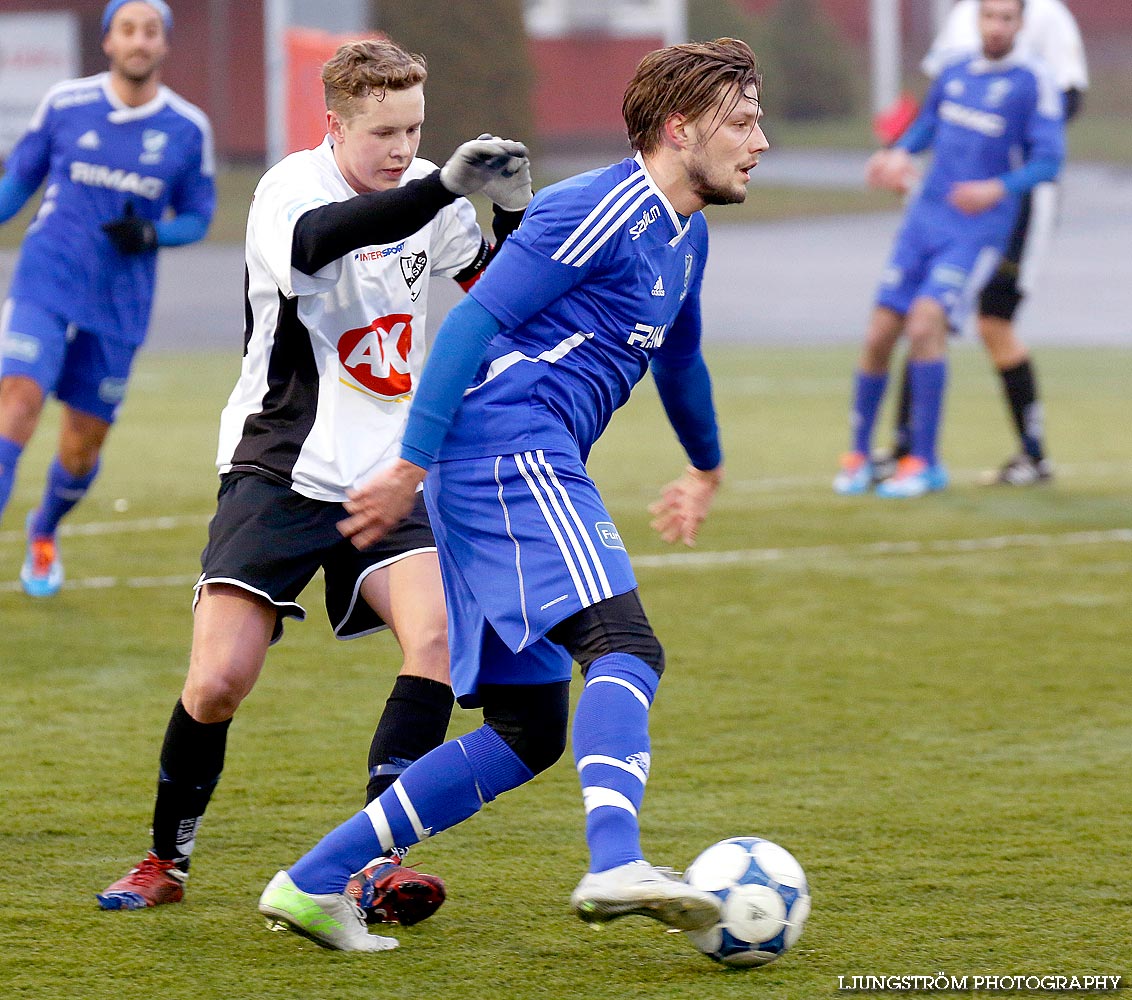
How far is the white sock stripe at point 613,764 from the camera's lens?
331 centimetres

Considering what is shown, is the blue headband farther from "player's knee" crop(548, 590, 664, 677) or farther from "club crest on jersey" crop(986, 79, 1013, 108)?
"club crest on jersey" crop(986, 79, 1013, 108)

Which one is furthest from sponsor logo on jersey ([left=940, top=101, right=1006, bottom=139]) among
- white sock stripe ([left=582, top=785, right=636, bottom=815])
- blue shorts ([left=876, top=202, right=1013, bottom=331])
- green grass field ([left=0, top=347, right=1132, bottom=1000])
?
white sock stripe ([left=582, top=785, right=636, bottom=815])

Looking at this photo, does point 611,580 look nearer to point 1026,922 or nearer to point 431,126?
point 1026,922

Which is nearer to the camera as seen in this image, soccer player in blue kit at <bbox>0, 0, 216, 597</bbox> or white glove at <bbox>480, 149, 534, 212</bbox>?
white glove at <bbox>480, 149, 534, 212</bbox>

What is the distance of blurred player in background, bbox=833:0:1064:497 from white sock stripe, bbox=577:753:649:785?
6790mm

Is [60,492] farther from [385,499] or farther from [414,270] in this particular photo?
[385,499]

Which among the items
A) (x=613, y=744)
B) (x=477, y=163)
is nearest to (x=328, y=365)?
(x=477, y=163)

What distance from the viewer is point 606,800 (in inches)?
129

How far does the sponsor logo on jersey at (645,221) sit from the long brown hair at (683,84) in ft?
0.43

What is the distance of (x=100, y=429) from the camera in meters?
7.27

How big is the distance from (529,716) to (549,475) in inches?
18.8

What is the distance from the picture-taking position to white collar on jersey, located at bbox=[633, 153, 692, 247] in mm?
3547

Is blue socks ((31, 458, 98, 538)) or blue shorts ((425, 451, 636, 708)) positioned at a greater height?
blue shorts ((425, 451, 636, 708))

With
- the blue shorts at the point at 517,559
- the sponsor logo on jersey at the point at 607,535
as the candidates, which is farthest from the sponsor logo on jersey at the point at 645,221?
the sponsor logo on jersey at the point at 607,535
